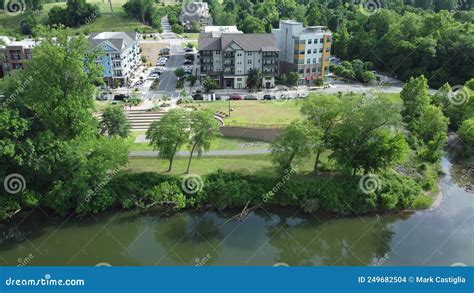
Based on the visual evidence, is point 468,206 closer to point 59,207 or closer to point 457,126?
point 457,126

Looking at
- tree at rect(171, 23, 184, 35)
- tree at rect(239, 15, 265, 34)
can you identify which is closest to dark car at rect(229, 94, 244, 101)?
tree at rect(239, 15, 265, 34)

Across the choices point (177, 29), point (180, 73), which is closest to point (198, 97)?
point (180, 73)

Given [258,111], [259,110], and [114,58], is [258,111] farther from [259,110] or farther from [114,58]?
[114,58]

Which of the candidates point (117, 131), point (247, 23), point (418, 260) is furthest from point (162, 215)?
point (247, 23)

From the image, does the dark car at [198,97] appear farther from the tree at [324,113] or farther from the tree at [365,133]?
the tree at [365,133]

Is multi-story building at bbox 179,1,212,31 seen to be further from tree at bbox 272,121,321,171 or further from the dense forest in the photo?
tree at bbox 272,121,321,171

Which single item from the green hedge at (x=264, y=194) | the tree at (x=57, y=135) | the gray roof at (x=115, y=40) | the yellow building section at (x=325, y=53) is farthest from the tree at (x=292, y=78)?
the tree at (x=57, y=135)

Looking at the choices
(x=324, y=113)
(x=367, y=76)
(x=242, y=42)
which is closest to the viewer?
(x=324, y=113)
